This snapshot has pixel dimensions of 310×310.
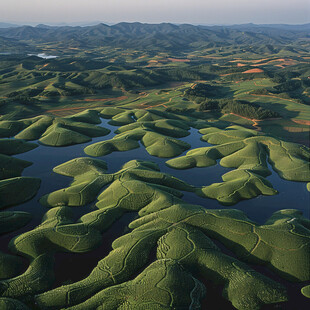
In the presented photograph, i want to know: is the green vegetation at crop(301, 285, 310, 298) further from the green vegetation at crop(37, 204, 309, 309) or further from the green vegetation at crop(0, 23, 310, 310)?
the green vegetation at crop(37, 204, 309, 309)

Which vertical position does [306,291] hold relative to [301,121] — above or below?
below

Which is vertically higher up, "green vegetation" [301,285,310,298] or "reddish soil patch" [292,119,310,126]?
"reddish soil patch" [292,119,310,126]

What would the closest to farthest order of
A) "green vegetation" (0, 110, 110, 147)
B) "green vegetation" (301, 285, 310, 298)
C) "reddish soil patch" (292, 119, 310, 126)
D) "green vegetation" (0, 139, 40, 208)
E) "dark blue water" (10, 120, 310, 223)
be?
"green vegetation" (301, 285, 310, 298) → "dark blue water" (10, 120, 310, 223) → "green vegetation" (0, 139, 40, 208) → "green vegetation" (0, 110, 110, 147) → "reddish soil patch" (292, 119, 310, 126)

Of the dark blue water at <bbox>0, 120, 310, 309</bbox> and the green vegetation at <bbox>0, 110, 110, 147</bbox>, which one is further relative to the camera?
the green vegetation at <bbox>0, 110, 110, 147</bbox>

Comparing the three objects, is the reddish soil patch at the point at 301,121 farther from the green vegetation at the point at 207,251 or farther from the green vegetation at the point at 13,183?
the green vegetation at the point at 13,183

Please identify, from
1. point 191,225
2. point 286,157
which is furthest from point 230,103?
point 191,225

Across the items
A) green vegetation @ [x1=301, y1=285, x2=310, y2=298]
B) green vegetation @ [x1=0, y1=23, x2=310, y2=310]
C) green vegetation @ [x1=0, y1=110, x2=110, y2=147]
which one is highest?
green vegetation @ [x1=0, y1=110, x2=110, y2=147]

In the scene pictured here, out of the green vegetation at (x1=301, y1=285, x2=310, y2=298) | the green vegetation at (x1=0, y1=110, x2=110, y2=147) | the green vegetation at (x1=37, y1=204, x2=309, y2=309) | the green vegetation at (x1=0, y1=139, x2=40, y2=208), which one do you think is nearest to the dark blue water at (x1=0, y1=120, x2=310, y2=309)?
the green vegetation at (x1=301, y1=285, x2=310, y2=298)

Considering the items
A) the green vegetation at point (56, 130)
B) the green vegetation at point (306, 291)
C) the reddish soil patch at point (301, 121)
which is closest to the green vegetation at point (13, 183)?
the green vegetation at point (56, 130)

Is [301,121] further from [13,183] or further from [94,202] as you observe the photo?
[13,183]

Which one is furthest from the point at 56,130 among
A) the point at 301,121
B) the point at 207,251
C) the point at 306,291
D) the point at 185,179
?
the point at 301,121
